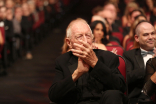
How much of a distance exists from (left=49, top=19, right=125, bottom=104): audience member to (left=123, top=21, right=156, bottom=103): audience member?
0.54 metres

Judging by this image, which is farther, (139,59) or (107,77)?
(139,59)

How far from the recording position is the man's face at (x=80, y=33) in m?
2.34

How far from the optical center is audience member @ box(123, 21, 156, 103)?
2838mm

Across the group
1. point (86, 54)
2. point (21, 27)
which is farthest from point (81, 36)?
point (21, 27)

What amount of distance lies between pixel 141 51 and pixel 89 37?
88cm

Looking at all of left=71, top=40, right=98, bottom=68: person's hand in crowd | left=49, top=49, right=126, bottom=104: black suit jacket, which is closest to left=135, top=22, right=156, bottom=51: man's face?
left=49, top=49, right=126, bottom=104: black suit jacket

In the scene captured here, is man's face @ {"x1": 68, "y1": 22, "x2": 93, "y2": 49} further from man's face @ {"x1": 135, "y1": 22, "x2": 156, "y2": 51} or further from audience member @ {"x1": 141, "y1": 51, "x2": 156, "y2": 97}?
man's face @ {"x1": 135, "y1": 22, "x2": 156, "y2": 51}

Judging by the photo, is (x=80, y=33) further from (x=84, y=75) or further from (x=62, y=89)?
(x=62, y=89)

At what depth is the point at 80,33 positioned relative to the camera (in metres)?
2.36

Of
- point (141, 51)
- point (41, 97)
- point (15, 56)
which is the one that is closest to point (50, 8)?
point (15, 56)

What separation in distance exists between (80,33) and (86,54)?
0.24m

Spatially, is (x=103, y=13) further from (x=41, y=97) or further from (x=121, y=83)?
(x=121, y=83)

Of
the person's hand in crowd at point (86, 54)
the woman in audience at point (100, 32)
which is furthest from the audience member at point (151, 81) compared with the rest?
the woman in audience at point (100, 32)

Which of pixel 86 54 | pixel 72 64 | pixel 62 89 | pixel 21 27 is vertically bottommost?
pixel 21 27
